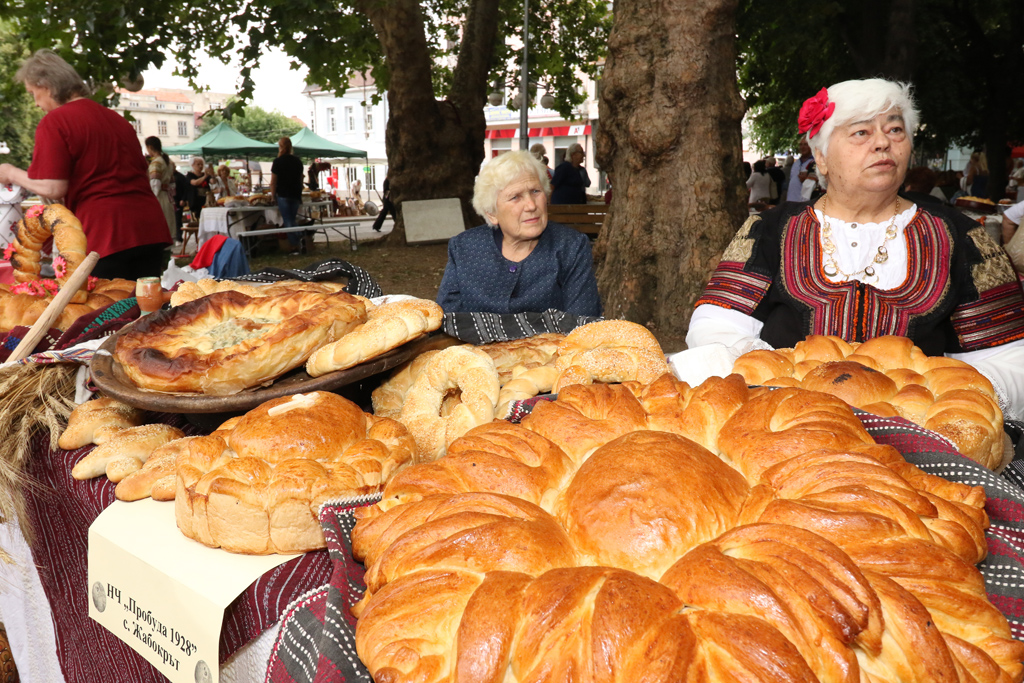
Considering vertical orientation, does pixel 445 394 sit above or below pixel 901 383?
below

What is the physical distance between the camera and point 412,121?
1138cm

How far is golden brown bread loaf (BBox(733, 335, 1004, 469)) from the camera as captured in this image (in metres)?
1.36

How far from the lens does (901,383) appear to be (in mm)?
1499

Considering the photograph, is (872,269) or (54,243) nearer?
(872,269)

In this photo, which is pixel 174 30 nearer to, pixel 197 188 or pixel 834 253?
pixel 834 253

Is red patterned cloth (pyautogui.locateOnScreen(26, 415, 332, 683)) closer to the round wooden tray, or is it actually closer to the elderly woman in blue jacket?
the round wooden tray

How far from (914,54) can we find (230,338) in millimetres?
9970

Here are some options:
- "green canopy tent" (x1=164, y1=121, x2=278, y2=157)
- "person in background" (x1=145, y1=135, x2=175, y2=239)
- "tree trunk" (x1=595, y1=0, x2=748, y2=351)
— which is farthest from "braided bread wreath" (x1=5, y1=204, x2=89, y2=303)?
"green canopy tent" (x1=164, y1=121, x2=278, y2=157)

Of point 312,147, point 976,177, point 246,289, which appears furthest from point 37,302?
point 312,147

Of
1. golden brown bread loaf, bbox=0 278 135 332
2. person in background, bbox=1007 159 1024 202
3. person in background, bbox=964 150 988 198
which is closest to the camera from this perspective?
golden brown bread loaf, bbox=0 278 135 332

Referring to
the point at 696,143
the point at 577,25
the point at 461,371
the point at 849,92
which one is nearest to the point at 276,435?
the point at 461,371

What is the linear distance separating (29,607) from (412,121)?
10229 mm

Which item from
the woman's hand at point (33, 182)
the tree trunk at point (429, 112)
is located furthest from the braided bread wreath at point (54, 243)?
the tree trunk at point (429, 112)

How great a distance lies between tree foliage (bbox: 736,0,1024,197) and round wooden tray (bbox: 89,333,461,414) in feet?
29.2
